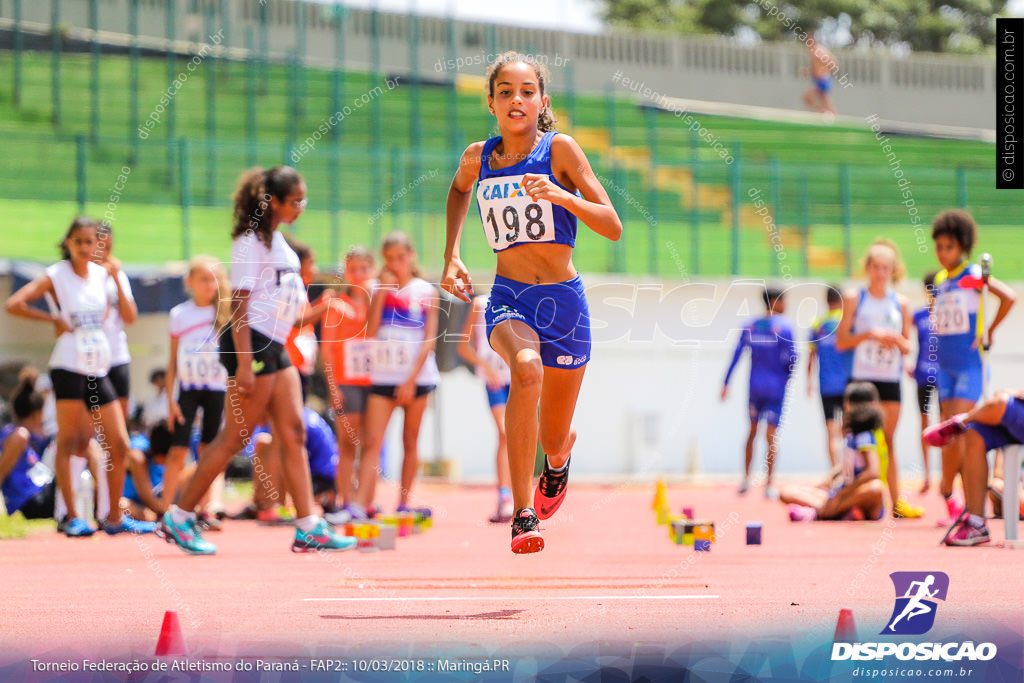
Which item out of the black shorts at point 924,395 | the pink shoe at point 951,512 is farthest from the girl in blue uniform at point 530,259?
the black shorts at point 924,395

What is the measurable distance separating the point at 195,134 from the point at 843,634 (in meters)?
19.4

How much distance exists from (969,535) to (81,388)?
577 cm

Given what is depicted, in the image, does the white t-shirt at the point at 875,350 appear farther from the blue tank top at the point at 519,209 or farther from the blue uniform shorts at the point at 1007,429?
the blue tank top at the point at 519,209

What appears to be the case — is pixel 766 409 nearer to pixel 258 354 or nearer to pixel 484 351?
pixel 484 351

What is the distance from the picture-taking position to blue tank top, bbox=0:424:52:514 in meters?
9.81

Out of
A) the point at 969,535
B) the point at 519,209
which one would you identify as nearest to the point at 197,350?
the point at 519,209

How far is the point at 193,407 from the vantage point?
927cm

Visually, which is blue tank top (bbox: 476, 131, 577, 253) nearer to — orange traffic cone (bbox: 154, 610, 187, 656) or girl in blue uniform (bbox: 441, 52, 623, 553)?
girl in blue uniform (bbox: 441, 52, 623, 553)

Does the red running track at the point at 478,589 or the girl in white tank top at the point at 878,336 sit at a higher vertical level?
the girl in white tank top at the point at 878,336

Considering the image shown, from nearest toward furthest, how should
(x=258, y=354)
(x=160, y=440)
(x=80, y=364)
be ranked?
1. (x=258, y=354)
2. (x=80, y=364)
3. (x=160, y=440)

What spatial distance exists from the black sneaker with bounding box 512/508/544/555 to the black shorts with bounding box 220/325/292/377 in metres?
2.19

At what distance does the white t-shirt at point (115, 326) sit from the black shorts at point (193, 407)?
54 cm

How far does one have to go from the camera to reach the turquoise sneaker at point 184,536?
7258 millimetres

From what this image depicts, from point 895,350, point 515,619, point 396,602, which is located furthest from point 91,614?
point 895,350
